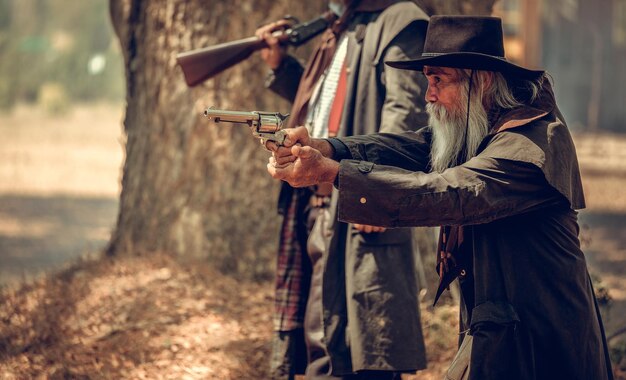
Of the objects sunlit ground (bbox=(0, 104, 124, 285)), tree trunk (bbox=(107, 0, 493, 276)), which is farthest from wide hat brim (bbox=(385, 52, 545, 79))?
sunlit ground (bbox=(0, 104, 124, 285))

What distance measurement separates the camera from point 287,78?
5004 millimetres

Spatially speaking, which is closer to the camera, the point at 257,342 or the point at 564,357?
the point at 564,357

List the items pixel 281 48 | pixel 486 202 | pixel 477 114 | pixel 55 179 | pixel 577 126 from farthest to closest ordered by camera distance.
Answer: pixel 577 126
pixel 55 179
pixel 281 48
pixel 477 114
pixel 486 202

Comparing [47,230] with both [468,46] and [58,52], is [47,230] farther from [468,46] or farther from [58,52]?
[58,52]

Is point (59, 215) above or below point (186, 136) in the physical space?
below

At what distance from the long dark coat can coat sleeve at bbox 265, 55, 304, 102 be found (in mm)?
1995

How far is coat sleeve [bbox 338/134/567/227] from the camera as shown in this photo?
116 inches

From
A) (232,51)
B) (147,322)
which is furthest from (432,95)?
(147,322)

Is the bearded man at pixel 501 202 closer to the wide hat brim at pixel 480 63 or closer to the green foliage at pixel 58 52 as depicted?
the wide hat brim at pixel 480 63

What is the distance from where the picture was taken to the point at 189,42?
6324mm

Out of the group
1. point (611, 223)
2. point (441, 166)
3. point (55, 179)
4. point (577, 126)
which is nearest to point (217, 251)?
point (441, 166)

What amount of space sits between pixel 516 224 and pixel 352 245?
52.0 inches

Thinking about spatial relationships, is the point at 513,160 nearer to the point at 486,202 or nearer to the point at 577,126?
the point at 486,202

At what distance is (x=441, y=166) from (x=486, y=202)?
445mm
